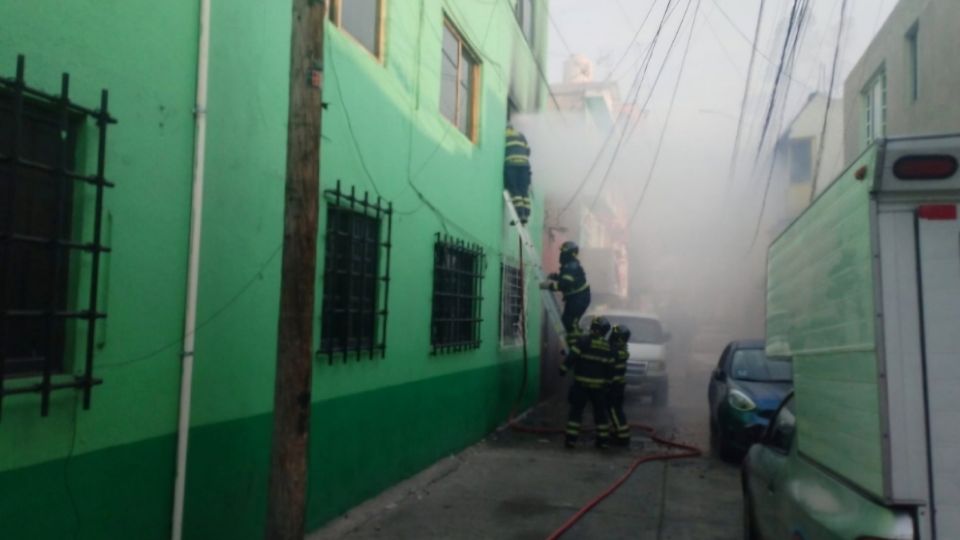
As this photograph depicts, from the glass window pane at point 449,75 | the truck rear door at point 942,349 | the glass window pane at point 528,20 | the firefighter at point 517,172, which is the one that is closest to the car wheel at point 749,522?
the truck rear door at point 942,349

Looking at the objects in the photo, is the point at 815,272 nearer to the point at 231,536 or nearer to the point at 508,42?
the point at 231,536

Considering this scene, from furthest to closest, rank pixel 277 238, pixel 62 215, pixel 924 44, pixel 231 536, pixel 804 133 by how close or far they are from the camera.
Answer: pixel 804 133 < pixel 924 44 < pixel 277 238 < pixel 231 536 < pixel 62 215

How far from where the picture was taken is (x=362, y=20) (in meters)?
6.54

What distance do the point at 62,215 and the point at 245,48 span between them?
1740 mm

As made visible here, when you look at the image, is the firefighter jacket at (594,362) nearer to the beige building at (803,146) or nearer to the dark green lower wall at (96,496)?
the dark green lower wall at (96,496)

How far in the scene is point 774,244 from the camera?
4.72 m

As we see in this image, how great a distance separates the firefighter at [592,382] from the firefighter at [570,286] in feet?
3.54

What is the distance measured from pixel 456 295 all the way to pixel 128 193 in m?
5.25

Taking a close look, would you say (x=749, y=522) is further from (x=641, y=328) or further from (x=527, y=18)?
(x=527, y=18)

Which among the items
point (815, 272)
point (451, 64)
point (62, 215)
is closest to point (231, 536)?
point (62, 215)

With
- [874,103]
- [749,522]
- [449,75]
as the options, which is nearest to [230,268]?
[749,522]

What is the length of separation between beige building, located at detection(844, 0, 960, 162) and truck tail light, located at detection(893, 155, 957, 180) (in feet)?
19.0

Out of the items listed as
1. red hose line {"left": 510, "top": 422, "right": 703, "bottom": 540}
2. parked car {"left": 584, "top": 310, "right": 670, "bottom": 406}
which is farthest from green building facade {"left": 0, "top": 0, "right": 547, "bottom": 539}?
parked car {"left": 584, "top": 310, "right": 670, "bottom": 406}

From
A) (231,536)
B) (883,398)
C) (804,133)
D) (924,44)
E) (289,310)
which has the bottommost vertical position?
(231,536)
